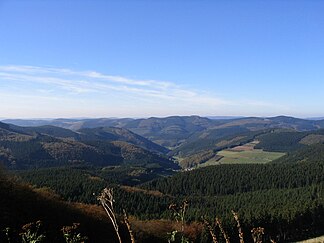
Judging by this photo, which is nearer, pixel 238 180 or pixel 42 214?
pixel 42 214

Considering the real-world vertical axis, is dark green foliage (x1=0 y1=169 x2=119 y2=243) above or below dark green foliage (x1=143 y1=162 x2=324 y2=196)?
above

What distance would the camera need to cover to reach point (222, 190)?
17150cm

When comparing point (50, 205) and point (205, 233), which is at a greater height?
point (50, 205)

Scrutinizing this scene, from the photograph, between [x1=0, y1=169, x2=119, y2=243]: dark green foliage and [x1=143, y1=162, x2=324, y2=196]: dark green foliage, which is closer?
[x1=0, y1=169, x2=119, y2=243]: dark green foliage

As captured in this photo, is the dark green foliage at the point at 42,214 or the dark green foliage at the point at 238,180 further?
the dark green foliage at the point at 238,180

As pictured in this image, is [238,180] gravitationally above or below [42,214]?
below

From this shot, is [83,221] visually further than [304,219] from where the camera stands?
No

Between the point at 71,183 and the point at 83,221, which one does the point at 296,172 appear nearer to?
the point at 71,183

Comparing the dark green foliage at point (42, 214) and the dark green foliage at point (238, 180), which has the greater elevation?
the dark green foliage at point (42, 214)

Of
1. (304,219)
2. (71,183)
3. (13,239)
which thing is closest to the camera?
(13,239)

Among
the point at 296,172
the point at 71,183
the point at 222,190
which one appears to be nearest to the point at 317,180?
the point at 296,172

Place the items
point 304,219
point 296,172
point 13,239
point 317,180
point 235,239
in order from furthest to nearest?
A: point 296,172 → point 317,180 → point 304,219 → point 235,239 → point 13,239

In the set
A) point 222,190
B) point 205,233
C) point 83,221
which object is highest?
point 83,221

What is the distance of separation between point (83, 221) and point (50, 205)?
467cm
